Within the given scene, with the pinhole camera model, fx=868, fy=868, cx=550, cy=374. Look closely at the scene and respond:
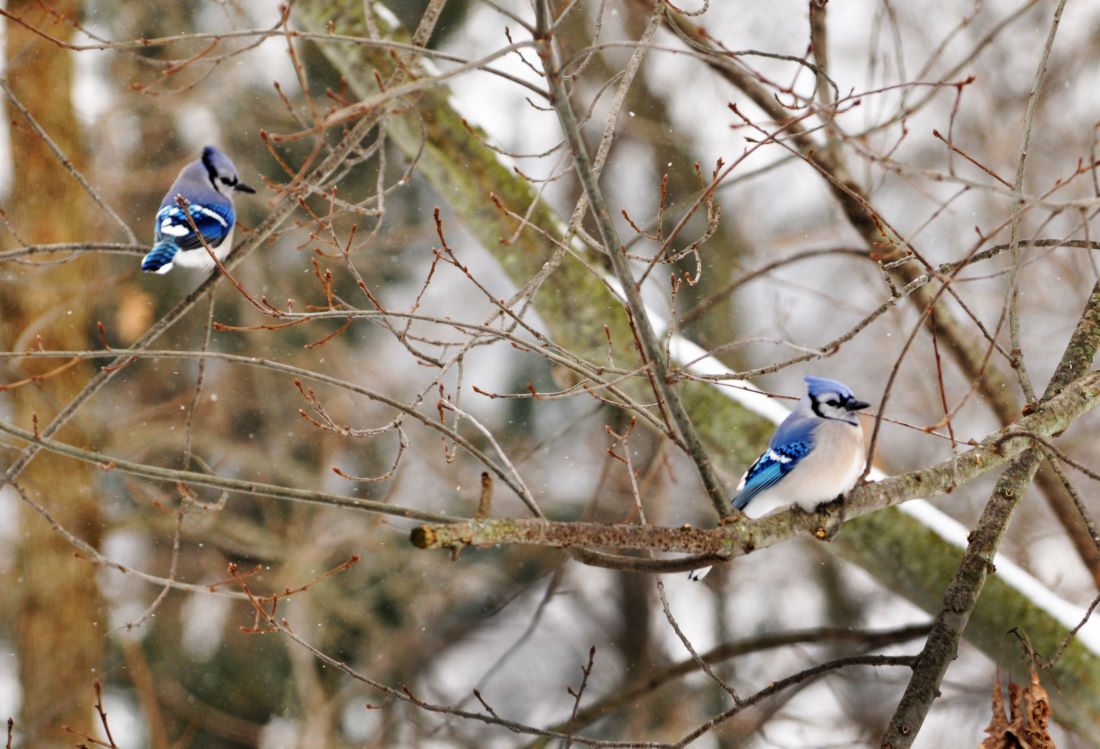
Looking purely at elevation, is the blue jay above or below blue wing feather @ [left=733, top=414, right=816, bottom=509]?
above

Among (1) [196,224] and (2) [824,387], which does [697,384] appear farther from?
(1) [196,224]

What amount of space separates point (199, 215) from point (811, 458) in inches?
124

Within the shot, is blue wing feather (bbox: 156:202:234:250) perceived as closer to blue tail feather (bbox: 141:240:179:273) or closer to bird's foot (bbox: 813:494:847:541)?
blue tail feather (bbox: 141:240:179:273)

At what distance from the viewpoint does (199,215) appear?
4262 millimetres

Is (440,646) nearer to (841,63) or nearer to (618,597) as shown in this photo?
(618,597)

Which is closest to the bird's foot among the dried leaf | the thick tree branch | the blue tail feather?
the thick tree branch

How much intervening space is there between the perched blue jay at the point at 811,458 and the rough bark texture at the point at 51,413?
17.6ft

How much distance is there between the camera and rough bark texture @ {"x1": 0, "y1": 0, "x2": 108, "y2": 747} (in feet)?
21.1

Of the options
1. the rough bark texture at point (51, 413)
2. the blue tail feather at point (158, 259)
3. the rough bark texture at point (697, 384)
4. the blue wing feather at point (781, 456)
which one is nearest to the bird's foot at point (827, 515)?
the blue wing feather at point (781, 456)

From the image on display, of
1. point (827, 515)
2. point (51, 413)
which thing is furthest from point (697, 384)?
point (51, 413)

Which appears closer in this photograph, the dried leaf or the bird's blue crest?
the dried leaf

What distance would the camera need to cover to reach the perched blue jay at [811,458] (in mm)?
2607

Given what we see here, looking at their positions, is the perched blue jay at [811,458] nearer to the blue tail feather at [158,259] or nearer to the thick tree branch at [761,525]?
the thick tree branch at [761,525]

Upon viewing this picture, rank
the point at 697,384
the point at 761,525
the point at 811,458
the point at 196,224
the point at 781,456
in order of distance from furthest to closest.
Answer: the point at 196,224 → the point at 697,384 → the point at 781,456 → the point at 811,458 → the point at 761,525
